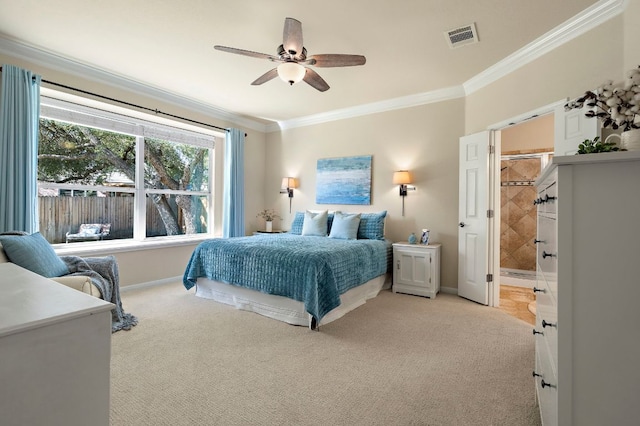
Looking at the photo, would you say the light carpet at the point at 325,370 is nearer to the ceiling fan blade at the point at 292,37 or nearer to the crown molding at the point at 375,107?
the ceiling fan blade at the point at 292,37

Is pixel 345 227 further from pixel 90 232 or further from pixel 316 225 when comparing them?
pixel 90 232

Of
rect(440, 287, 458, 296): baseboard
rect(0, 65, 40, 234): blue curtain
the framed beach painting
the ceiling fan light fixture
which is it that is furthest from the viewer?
the framed beach painting

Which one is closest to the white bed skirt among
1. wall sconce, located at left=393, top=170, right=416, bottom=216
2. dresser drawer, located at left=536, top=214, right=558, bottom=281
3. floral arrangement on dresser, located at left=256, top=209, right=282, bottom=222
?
wall sconce, located at left=393, top=170, right=416, bottom=216

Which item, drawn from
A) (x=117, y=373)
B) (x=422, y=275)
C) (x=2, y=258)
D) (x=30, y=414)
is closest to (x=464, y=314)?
(x=422, y=275)

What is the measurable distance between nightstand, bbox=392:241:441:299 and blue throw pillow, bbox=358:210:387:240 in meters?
0.29

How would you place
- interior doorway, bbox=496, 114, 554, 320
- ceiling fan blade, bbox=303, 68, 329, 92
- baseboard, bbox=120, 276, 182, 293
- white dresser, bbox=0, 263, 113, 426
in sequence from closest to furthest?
white dresser, bbox=0, 263, 113, 426, ceiling fan blade, bbox=303, 68, 329, 92, baseboard, bbox=120, 276, 182, 293, interior doorway, bbox=496, 114, 554, 320

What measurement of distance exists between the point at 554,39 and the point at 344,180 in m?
3.09

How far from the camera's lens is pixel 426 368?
2.22 meters

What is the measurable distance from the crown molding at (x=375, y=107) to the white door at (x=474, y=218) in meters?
0.73

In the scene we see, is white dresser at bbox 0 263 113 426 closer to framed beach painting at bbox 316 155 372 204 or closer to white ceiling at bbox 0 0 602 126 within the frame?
white ceiling at bbox 0 0 602 126

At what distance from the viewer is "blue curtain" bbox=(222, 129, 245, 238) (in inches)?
210

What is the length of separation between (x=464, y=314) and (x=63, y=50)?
5150mm

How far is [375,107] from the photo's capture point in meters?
4.87

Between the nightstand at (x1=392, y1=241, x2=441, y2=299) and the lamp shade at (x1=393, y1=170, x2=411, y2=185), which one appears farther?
the lamp shade at (x1=393, y1=170, x2=411, y2=185)
